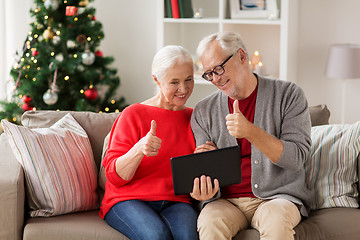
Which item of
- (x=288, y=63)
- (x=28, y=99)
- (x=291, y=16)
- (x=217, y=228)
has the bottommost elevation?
(x=217, y=228)

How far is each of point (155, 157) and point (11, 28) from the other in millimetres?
2498

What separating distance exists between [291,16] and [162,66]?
1.80m

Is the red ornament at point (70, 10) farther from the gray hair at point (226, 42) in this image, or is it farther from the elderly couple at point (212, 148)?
the gray hair at point (226, 42)

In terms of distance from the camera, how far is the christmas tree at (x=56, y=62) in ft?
12.6

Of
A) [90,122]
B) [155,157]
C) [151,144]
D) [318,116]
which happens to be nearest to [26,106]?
[90,122]

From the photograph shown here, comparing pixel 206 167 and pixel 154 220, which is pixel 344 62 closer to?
pixel 206 167

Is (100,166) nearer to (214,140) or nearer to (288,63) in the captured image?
(214,140)

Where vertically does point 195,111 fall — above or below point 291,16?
below

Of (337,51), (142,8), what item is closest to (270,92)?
(337,51)

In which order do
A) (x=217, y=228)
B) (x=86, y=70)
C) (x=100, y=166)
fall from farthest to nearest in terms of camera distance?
(x=86, y=70) < (x=100, y=166) < (x=217, y=228)

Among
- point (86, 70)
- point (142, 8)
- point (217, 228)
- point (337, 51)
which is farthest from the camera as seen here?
point (142, 8)

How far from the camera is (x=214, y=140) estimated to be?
2.31m

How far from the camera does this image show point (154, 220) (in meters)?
2.16

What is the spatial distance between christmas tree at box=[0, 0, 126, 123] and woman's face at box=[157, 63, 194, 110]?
65.7 inches
